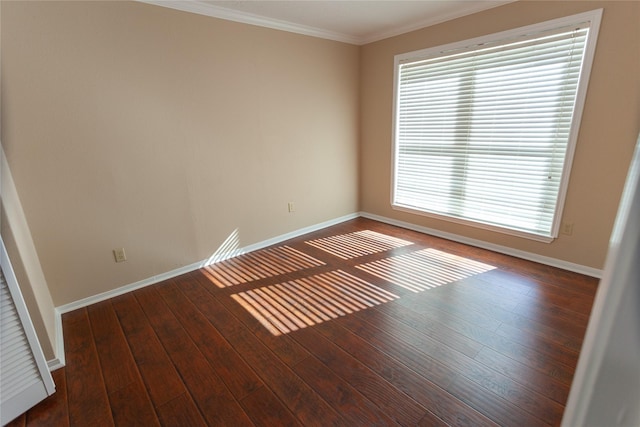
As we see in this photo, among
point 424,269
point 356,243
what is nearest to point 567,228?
point 424,269

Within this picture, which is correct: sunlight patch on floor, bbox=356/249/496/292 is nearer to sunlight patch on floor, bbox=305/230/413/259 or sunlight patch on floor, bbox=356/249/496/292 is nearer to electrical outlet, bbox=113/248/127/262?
sunlight patch on floor, bbox=305/230/413/259

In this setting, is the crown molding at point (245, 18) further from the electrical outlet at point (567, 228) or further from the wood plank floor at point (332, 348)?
the electrical outlet at point (567, 228)

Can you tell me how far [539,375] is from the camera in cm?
159

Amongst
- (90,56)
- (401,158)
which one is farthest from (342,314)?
(90,56)

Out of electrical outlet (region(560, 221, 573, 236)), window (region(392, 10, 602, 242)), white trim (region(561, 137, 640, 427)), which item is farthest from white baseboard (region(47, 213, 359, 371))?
electrical outlet (region(560, 221, 573, 236))

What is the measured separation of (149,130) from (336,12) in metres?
2.06

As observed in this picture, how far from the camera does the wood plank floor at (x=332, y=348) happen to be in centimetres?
144

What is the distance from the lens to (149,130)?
2428mm

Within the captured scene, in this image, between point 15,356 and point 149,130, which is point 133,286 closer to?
point 15,356

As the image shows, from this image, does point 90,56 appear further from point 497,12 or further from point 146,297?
point 497,12

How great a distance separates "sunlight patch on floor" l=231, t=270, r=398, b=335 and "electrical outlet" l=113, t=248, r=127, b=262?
3.26ft

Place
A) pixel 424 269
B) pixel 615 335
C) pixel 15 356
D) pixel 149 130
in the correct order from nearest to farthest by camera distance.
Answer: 1. pixel 615 335
2. pixel 15 356
3. pixel 149 130
4. pixel 424 269

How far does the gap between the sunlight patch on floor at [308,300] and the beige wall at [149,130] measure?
948 mm

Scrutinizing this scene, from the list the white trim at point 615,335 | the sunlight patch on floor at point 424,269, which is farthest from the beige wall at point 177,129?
the white trim at point 615,335
